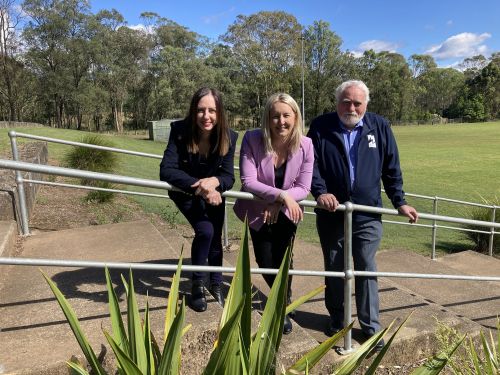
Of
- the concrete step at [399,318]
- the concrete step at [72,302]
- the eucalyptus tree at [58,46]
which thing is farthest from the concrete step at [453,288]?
the eucalyptus tree at [58,46]

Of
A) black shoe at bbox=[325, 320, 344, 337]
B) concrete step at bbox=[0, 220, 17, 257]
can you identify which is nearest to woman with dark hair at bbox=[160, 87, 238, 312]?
black shoe at bbox=[325, 320, 344, 337]

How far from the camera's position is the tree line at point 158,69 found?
1734 inches

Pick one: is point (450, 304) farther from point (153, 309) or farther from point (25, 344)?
point (25, 344)

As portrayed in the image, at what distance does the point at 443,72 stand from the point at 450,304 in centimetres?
11013

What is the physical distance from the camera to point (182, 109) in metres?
54.9

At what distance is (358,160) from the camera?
317 centimetres

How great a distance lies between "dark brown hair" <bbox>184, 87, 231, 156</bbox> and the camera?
308 cm

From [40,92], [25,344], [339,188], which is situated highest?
[40,92]

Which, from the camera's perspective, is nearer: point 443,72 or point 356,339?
point 356,339

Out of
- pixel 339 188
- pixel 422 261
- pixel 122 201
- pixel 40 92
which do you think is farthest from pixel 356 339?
pixel 40 92

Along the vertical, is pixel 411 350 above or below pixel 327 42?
below

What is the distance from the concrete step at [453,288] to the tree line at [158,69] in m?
37.6

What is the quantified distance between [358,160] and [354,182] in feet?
0.51

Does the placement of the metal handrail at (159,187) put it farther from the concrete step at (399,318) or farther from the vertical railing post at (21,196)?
the vertical railing post at (21,196)
